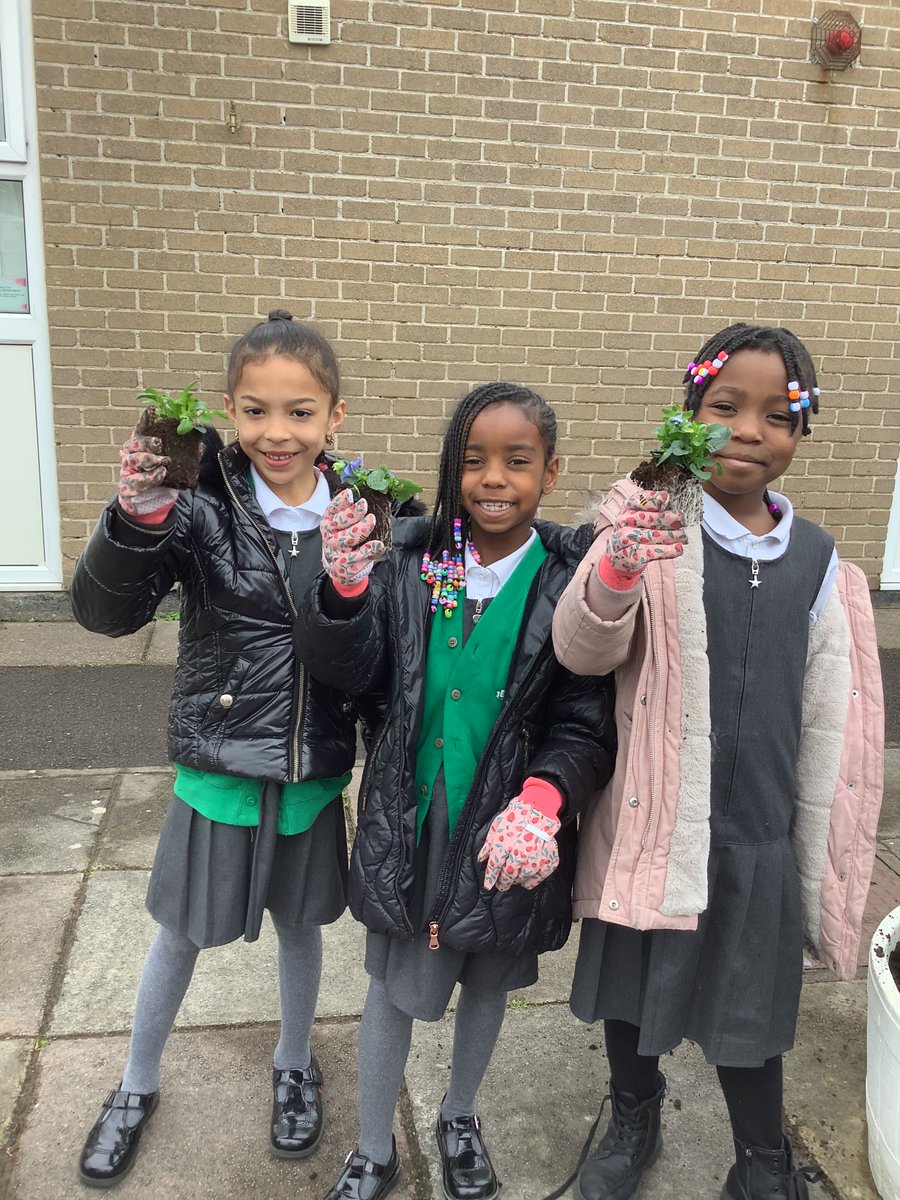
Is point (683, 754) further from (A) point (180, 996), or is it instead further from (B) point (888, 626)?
(B) point (888, 626)

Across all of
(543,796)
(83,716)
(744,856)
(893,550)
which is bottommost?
(83,716)

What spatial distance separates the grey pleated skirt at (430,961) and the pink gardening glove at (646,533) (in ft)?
1.95

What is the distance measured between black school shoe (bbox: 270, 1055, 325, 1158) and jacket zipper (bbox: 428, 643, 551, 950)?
2.30 feet

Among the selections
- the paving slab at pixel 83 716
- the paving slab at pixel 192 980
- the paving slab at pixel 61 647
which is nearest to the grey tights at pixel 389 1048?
the paving slab at pixel 192 980

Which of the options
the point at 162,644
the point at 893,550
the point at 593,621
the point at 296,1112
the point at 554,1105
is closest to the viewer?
the point at 593,621

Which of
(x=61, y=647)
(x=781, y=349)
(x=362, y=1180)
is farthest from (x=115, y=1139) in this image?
(x=61, y=647)

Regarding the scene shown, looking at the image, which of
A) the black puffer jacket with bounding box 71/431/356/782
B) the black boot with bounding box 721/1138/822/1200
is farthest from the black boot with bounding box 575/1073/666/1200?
the black puffer jacket with bounding box 71/431/356/782

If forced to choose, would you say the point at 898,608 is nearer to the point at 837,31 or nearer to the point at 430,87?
the point at 837,31

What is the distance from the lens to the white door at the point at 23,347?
4.94 metres

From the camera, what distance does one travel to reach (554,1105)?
2.26m

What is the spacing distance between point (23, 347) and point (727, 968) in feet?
16.6

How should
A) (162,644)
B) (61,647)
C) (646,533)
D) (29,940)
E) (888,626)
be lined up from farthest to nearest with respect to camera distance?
(888,626), (162,644), (61,647), (29,940), (646,533)

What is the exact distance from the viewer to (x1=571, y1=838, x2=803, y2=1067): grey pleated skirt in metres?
1.79

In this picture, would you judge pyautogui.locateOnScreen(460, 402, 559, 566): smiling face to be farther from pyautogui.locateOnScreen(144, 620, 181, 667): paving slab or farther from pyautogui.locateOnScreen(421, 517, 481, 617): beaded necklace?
pyautogui.locateOnScreen(144, 620, 181, 667): paving slab
